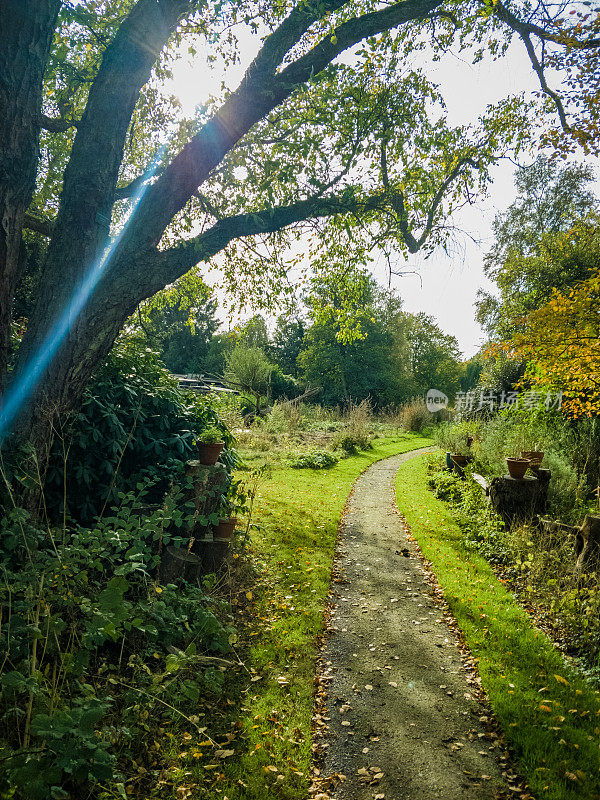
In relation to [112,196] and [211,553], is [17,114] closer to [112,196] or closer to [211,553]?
[112,196]

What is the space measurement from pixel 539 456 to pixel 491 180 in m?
5.39

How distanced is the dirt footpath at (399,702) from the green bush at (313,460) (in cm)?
683

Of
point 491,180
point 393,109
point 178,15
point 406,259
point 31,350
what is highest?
point 393,109

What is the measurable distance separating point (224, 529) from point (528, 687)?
324cm

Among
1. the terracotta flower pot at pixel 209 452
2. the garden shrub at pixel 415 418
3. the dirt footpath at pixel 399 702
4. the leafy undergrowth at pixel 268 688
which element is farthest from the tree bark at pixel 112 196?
the garden shrub at pixel 415 418

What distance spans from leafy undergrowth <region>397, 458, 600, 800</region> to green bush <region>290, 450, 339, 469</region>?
22.4ft

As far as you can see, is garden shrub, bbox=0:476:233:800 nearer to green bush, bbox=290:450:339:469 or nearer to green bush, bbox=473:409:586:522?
green bush, bbox=473:409:586:522

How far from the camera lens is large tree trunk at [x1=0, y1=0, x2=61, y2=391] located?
10.4 ft

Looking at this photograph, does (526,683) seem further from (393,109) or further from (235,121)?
(393,109)

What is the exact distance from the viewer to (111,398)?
4.66 metres

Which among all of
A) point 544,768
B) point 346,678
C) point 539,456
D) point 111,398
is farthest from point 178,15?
point 539,456

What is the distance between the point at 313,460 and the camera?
12797mm

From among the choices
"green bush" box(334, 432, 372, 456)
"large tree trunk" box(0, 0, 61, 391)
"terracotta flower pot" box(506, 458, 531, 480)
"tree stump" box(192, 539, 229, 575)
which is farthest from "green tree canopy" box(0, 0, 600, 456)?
"green bush" box(334, 432, 372, 456)

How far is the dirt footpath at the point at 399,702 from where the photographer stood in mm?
2600
